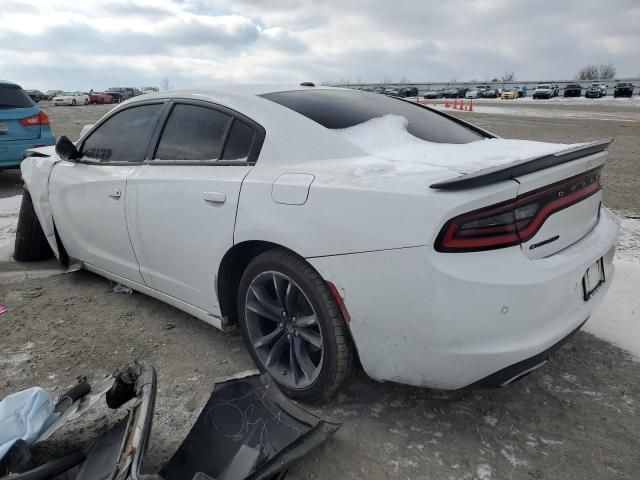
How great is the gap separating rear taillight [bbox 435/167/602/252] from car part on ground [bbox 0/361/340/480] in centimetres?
94

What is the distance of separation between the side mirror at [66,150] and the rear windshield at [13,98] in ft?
15.1

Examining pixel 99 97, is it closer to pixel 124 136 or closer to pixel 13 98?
pixel 13 98

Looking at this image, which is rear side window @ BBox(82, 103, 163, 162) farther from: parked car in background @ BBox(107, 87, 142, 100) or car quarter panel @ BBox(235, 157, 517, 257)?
parked car in background @ BBox(107, 87, 142, 100)

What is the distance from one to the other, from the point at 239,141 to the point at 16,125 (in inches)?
247

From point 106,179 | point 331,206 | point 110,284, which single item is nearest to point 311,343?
point 331,206

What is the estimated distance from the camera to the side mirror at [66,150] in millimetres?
3668

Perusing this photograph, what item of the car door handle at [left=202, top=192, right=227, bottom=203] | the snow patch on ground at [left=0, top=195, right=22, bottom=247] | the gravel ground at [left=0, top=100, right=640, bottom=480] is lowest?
the gravel ground at [left=0, top=100, right=640, bottom=480]

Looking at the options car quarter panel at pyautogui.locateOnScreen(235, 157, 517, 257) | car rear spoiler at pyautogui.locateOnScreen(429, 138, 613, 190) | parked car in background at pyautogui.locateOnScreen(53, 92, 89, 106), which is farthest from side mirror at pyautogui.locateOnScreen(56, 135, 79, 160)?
parked car in background at pyautogui.locateOnScreen(53, 92, 89, 106)

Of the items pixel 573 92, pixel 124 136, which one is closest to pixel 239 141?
pixel 124 136

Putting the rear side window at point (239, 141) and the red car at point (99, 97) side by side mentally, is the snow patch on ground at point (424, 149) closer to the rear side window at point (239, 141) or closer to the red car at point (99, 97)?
the rear side window at point (239, 141)

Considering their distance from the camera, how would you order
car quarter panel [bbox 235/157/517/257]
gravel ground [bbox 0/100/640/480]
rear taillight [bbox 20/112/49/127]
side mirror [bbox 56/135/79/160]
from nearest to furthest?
car quarter panel [bbox 235/157/517/257], gravel ground [bbox 0/100/640/480], side mirror [bbox 56/135/79/160], rear taillight [bbox 20/112/49/127]

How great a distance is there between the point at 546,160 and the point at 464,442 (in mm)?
1243

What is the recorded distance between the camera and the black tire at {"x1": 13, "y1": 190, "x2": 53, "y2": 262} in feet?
14.4

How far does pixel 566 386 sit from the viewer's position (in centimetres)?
253
